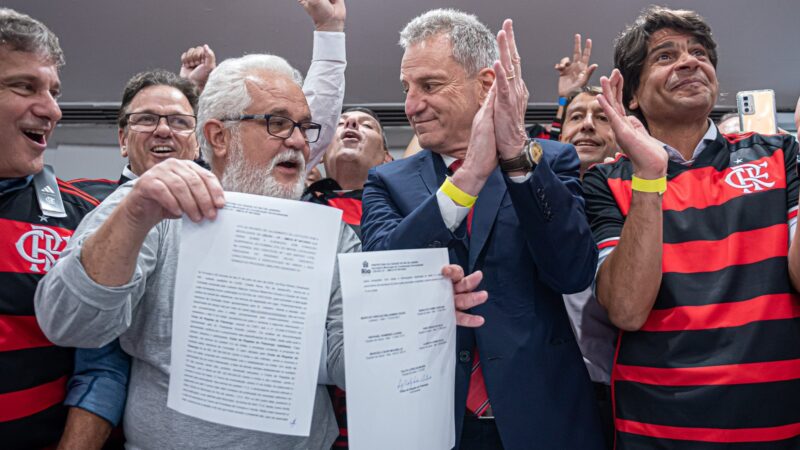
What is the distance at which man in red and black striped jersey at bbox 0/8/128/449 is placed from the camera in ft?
4.54

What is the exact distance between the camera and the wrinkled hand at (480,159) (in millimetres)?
1338

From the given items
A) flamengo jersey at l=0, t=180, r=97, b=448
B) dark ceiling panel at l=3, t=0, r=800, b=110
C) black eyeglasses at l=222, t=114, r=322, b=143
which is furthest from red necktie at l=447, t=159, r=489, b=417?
dark ceiling panel at l=3, t=0, r=800, b=110

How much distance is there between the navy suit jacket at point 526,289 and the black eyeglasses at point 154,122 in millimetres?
1263

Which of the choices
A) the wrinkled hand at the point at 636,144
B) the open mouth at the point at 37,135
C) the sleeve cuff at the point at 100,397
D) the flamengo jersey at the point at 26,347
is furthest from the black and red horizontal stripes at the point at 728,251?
the open mouth at the point at 37,135

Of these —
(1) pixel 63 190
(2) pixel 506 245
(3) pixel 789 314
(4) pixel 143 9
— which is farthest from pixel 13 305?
(4) pixel 143 9

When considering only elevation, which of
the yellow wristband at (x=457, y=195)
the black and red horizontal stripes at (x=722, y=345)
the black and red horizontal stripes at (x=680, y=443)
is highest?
the yellow wristband at (x=457, y=195)

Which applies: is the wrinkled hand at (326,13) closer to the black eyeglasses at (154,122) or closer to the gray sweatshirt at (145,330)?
the black eyeglasses at (154,122)

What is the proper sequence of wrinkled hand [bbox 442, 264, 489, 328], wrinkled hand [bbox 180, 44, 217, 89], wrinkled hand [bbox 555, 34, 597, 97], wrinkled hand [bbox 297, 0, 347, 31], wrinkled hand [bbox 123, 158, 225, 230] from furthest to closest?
wrinkled hand [bbox 555, 34, 597, 97]
wrinkled hand [bbox 180, 44, 217, 89]
wrinkled hand [bbox 297, 0, 347, 31]
wrinkled hand [bbox 442, 264, 489, 328]
wrinkled hand [bbox 123, 158, 225, 230]

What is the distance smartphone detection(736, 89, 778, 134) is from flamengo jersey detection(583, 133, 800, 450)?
0.86 metres

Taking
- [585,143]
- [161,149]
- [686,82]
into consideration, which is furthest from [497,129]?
[585,143]

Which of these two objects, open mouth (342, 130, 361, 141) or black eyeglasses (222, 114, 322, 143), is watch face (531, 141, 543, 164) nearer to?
black eyeglasses (222, 114, 322, 143)

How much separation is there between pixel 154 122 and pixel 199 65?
1.86ft

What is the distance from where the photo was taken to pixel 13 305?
1.41 m

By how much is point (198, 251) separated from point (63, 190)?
770 mm
